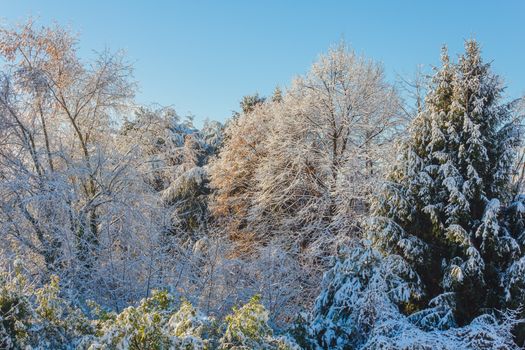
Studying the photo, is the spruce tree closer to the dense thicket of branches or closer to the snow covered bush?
the dense thicket of branches

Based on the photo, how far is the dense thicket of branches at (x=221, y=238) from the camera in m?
4.25

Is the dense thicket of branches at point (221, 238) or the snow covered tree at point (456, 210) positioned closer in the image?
the dense thicket of branches at point (221, 238)

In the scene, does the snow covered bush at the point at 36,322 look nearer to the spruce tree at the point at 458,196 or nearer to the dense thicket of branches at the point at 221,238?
the dense thicket of branches at the point at 221,238

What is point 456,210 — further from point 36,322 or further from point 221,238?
point 36,322

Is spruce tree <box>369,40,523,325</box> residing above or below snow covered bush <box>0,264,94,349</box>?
above

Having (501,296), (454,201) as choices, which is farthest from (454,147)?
(501,296)

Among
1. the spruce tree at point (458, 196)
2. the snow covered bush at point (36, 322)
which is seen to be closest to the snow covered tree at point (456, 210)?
the spruce tree at point (458, 196)

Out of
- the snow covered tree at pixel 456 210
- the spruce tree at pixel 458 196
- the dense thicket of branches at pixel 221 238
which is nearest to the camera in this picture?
the dense thicket of branches at pixel 221 238

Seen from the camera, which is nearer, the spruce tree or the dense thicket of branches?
the dense thicket of branches

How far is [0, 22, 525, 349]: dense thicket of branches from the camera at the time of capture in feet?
14.0

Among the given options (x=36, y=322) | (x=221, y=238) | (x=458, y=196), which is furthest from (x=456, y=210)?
(x=36, y=322)

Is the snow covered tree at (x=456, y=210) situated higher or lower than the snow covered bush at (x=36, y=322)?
higher

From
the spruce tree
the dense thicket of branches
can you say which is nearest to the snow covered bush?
the dense thicket of branches

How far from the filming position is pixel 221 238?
8.84 metres
